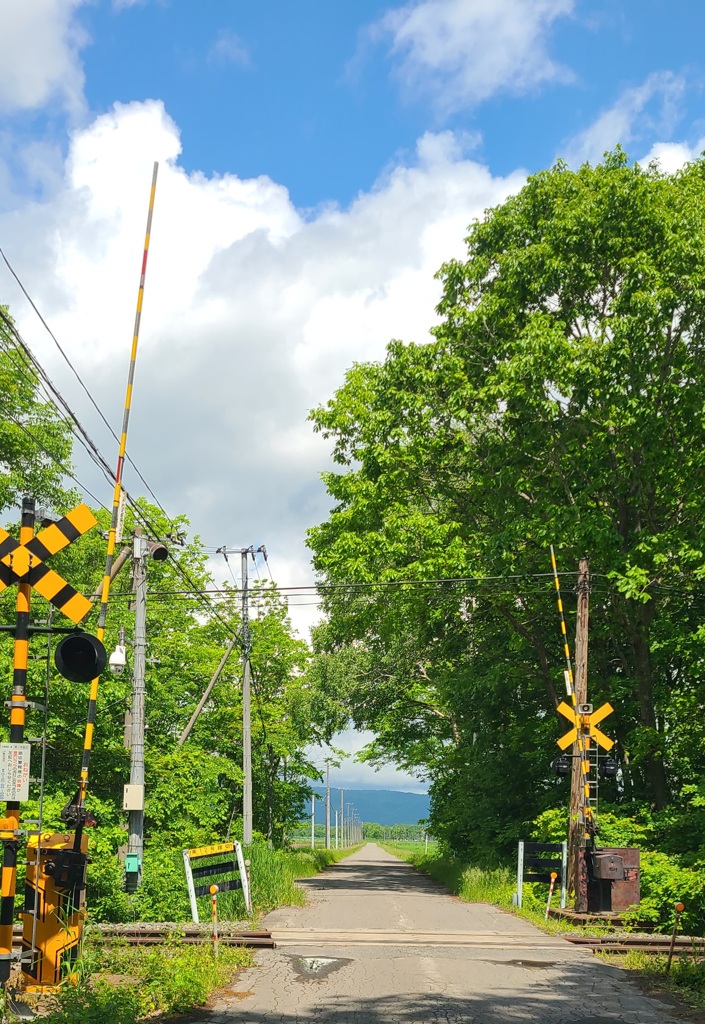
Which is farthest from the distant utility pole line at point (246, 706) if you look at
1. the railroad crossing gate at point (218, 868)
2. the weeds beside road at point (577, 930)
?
the railroad crossing gate at point (218, 868)

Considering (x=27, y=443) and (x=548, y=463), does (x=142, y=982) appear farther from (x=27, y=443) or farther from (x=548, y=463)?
→ (x=27, y=443)

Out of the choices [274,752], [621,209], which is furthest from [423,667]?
[621,209]

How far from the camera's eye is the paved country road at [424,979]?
9.10 meters

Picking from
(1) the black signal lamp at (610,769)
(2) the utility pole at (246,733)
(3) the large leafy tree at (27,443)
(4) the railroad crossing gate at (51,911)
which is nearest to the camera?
(4) the railroad crossing gate at (51,911)

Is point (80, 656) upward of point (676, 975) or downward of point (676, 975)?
upward

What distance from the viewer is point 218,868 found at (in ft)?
53.1

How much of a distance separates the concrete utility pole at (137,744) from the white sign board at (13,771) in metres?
12.4

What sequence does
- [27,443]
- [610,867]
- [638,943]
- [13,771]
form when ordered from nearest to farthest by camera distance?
1. [13,771]
2. [638,943]
3. [610,867]
4. [27,443]

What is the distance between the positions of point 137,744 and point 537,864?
8497mm

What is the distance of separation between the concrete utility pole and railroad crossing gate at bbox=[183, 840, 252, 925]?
3.40 m

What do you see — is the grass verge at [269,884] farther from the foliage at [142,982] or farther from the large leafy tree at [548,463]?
the large leafy tree at [548,463]

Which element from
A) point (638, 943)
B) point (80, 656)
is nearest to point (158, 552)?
point (638, 943)

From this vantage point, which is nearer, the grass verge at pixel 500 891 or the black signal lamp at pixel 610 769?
the grass verge at pixel 500 891

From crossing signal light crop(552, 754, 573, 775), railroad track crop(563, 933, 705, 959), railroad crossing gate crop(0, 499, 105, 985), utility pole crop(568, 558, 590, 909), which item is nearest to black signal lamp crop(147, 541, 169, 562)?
utility pole crop(568, 558, 590, 909)
